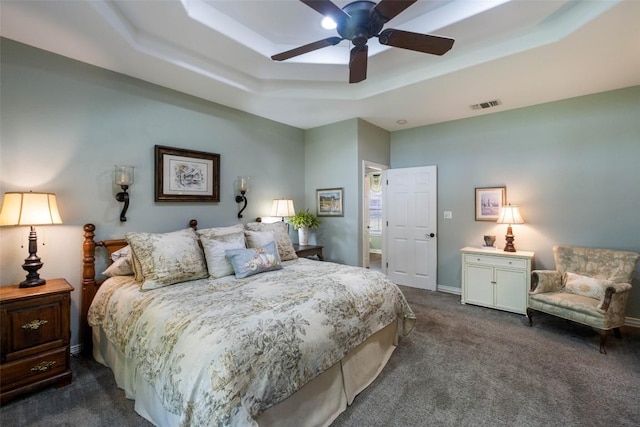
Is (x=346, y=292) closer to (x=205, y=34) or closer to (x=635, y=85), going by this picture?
(x=205, y=34)

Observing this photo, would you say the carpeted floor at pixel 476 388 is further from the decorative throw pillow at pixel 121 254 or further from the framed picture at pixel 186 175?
the framed picture at pixel 186 175

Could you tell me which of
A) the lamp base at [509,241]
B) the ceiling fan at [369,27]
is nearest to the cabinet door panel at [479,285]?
the lamp base at [509,241]

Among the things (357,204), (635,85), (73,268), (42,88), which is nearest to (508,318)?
(357,204)

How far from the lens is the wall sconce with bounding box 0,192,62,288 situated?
2047mm

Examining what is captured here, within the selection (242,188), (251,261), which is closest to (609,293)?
(251,261)

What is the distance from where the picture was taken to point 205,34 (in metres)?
2.42

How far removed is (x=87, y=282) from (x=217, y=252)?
1.21 m

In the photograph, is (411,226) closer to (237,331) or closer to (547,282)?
(547,282)

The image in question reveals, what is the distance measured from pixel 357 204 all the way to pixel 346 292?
2.31 meters

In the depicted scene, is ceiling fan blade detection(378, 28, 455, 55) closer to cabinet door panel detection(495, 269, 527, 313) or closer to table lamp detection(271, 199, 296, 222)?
table lamp detection(271, 199, 296, 222)

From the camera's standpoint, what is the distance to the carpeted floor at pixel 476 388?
179 centimetres

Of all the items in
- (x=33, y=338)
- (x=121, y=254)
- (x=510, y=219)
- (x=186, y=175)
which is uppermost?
(x=186, y=175)

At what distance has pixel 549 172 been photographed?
3666mm

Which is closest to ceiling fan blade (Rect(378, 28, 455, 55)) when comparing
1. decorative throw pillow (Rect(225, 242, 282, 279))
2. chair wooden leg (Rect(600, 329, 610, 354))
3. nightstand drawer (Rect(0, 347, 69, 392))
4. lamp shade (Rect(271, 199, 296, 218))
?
decorative throw pillow (Rect(225, 242, 282, 279))
